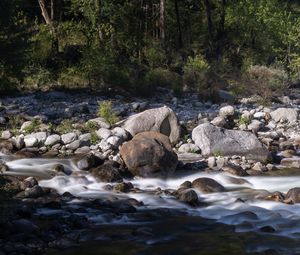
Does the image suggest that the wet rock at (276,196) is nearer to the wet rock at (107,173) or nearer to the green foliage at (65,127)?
the wet rock at (107,173)

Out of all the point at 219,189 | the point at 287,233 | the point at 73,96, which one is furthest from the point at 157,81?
the point at 287,233

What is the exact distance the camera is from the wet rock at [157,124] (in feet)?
52.1

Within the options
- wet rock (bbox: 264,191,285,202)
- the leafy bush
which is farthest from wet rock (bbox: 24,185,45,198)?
the leafy bush

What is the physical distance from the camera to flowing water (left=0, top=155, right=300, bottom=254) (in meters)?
9.75

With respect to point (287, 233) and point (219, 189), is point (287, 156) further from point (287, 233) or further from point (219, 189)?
point (287, 233)

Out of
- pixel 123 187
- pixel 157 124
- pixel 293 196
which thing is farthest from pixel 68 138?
pixel 293 196

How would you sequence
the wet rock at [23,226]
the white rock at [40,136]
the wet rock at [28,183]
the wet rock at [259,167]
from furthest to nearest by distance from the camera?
1. the white rock at [40,136]
2. the wet rock at [259,167]
3. the wet rock at [28,183]
4. the wet rock at [23,226]

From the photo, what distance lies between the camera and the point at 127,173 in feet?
44.4

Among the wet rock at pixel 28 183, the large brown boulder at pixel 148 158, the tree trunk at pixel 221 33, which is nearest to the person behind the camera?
the wet rock at pixel 28 183

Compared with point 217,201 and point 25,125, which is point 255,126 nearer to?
point 217,201

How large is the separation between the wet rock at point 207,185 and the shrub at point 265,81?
11270 mm

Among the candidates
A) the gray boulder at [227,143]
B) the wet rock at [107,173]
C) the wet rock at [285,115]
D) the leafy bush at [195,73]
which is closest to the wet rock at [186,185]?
the wet rock at [107,173]

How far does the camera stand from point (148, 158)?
1343 cm

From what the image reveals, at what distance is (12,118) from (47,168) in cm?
454
